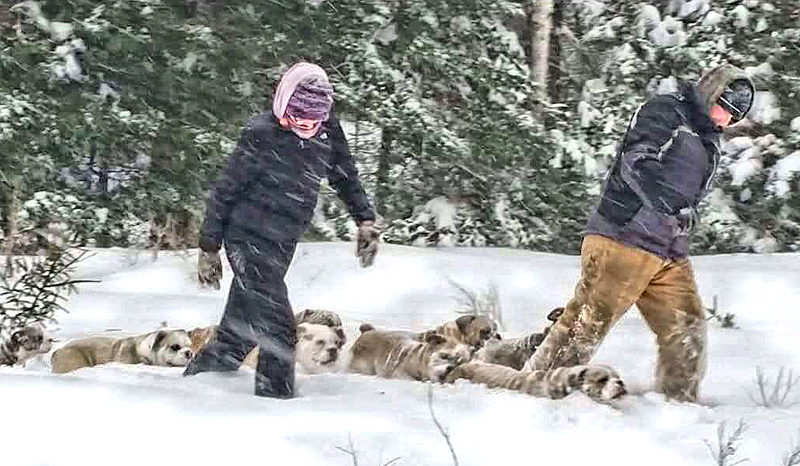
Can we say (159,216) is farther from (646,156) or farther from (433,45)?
(646,156)

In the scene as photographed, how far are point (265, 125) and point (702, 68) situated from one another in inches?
378

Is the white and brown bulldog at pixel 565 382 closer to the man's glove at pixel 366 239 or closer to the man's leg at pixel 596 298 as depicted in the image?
the man's leg at pixel 596 298

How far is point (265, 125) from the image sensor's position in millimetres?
4633

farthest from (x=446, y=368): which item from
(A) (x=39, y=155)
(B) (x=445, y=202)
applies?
(B) (x=445, y=202)

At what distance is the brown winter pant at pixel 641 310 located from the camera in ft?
15.6

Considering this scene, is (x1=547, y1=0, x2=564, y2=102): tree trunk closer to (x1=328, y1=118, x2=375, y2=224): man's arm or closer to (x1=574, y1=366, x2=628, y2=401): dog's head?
(x1=328, y1=118, x2=375, y2=224): man's arm

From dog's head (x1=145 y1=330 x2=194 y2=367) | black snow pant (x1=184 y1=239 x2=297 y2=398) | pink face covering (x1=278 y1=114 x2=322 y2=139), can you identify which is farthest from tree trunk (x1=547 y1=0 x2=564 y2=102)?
black snow pant (x1=184 y1=239 x2=297 y2=398)

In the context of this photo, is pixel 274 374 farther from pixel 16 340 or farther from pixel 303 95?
pixel 16 340

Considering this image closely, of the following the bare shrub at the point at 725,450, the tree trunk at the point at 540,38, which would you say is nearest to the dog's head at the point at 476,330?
the bare shrub at the point at 725,450

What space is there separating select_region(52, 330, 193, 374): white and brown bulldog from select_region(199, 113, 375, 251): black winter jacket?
5.49 feet

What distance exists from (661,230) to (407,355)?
1.83 meters

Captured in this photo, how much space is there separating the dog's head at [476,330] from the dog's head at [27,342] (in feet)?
7.87

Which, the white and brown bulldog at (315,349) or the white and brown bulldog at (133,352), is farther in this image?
the white and brown bulldog at (133,352)

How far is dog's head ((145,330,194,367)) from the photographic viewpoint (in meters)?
6.23
